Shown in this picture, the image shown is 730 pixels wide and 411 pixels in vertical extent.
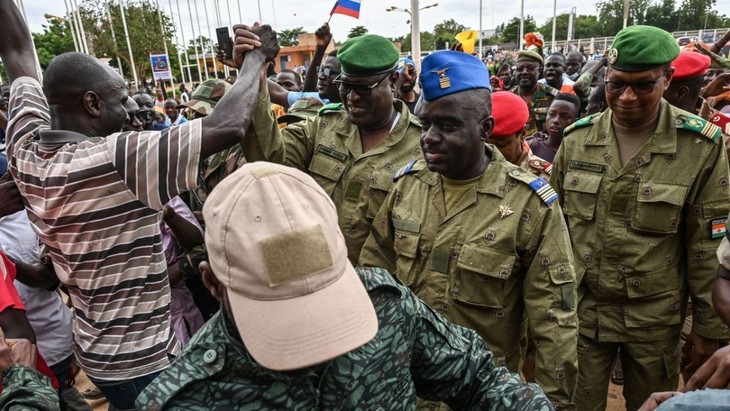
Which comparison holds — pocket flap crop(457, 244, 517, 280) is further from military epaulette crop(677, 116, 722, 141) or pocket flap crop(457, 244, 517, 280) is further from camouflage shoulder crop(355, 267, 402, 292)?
military epaulette crop(677, 116, 722, 141)

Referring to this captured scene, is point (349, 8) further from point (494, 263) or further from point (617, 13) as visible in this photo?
point (617, 13)

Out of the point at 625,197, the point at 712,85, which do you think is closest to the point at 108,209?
the point at 625,197

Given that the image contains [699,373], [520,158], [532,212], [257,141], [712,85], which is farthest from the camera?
[712,85]

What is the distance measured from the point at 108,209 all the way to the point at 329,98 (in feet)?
11.2

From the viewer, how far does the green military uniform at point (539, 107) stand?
5.69 m

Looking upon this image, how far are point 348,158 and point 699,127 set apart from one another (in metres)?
1.84

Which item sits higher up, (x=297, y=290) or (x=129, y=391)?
(x=297, y=290)

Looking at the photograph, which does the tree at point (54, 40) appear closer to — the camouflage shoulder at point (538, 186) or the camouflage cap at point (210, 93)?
the camouflage cap at point (210, 93)

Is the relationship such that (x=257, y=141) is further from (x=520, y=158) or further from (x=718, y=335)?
(x=718, y=335)

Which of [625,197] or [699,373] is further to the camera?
[625,197]

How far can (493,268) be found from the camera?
6.42ft

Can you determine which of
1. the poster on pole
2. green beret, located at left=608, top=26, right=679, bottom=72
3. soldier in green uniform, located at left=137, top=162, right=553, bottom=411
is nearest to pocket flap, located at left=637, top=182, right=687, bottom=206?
green beret, located at left=608, top=26, right=679, bottom=72

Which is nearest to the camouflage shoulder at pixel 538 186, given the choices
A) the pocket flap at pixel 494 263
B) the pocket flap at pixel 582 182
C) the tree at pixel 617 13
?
the pocket flap at pixel 494 263

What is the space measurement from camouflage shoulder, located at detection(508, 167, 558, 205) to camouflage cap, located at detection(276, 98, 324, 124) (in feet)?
Result: 7.03
